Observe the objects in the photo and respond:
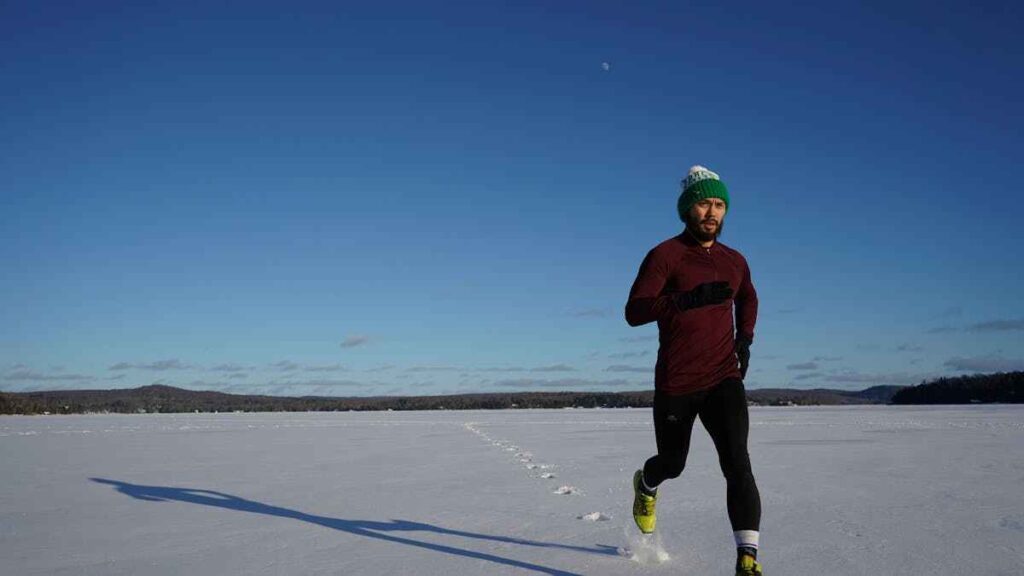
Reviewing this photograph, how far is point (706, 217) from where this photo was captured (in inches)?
152

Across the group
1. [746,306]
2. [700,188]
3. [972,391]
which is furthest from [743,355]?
[972,391]

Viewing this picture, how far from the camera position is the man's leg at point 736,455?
3307mm

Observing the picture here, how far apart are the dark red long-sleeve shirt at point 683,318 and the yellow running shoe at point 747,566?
830mm

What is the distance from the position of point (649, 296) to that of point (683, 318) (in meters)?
0.20

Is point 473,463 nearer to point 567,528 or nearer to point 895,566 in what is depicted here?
point 567,528

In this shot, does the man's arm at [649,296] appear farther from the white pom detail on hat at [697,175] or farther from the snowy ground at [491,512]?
the snowy ground at [491,512]

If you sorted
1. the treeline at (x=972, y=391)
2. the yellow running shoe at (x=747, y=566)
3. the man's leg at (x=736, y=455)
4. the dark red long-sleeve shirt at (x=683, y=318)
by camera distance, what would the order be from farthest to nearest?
the treeline at (x=972, y=391)
the dark red long-sleeve shirt at (x=683, y=318)
the man's leg at (x=736, y=455)
the yellow running shoe at (x=747, y=566)

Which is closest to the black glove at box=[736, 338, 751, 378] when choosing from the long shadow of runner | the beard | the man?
the man

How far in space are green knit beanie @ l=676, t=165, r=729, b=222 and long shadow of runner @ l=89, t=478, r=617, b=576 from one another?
1826 millimetres

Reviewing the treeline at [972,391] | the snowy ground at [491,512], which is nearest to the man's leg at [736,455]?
the snowy ground at [491,512]

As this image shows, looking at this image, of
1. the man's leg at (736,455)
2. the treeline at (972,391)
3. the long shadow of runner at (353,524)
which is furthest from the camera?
the treeline at (972,391)

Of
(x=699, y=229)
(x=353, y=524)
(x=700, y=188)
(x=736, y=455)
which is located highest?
(x=700, y=188)

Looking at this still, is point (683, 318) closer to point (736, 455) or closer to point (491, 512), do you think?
point (736, 455)

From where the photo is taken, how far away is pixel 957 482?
621 cm
